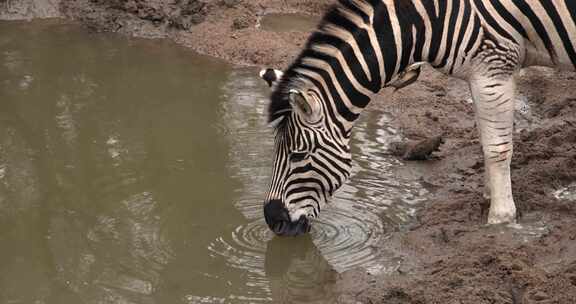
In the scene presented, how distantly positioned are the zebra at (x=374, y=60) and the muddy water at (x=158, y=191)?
1.97ft

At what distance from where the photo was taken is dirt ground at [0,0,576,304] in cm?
640

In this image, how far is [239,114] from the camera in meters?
10.3

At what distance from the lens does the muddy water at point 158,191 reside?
6961 millimetres

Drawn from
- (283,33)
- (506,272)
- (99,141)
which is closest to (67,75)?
(99,141)

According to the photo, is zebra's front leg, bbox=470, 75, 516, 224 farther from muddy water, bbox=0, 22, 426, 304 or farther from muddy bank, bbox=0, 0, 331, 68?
muddy bank, bbox=0, 0, 331, 68

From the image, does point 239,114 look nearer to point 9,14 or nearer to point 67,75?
point 67,75

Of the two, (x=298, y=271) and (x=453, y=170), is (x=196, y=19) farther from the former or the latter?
(x=298, y=271)

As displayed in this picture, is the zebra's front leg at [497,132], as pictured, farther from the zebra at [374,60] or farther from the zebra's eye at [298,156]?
the zebra's eye at [298,156]

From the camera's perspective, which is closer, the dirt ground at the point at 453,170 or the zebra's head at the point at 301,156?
the dirt ground at the point at 453,170

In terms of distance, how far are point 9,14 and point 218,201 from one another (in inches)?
276

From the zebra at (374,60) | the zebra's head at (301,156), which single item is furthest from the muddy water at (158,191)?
the zebra at (374,60)

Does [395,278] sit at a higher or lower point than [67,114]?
higher

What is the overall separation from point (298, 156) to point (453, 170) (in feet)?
8.16

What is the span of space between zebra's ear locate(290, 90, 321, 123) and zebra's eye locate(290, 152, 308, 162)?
0.91ft
